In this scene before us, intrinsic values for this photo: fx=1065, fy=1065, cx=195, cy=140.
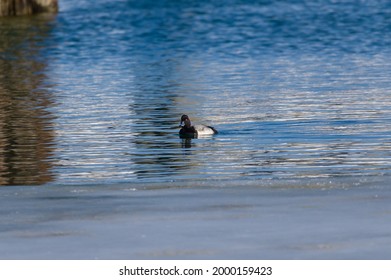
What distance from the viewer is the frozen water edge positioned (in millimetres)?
8234

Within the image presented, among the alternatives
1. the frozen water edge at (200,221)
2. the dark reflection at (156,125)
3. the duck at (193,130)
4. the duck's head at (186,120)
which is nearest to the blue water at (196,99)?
the dark reflection at (156,125)

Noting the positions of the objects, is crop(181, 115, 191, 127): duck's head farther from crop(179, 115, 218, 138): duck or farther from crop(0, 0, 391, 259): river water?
crop(0, 0, 391, 259): river water

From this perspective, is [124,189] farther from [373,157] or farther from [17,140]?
[17,140]

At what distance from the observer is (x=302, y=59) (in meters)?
31.2

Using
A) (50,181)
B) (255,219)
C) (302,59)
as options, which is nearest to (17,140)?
(50,181)

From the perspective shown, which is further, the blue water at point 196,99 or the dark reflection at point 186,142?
the dark reflection at point 186,142

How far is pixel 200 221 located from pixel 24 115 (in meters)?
10.5

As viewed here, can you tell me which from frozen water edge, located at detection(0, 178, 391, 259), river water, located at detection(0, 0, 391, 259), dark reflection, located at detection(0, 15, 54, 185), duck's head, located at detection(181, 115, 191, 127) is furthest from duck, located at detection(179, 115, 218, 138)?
frozen water edge, located at detection(0, 178, 391, 259)

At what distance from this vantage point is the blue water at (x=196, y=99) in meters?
12.8

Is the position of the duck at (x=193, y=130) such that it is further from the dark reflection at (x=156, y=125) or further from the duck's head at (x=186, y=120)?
the dark reflection at (x=156, y=125)

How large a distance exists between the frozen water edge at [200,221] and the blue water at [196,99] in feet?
2.78

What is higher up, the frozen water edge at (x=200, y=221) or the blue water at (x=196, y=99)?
the frozen water edge at (x=200, y=221)

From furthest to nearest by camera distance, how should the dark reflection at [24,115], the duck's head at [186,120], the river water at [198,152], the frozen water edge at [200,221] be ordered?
1. the duck's head at [186,120]
2. the dark reflection at [24,115]
3. the river water at [198,152]
4. the frozen water edge at [200,221]
